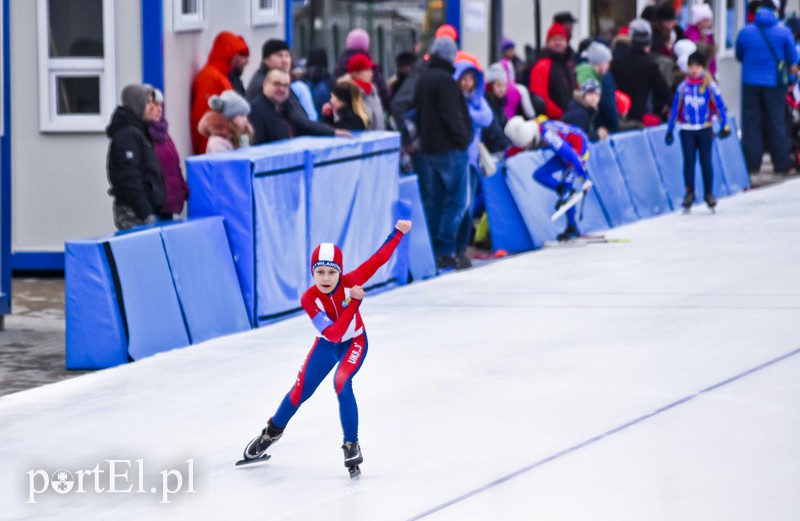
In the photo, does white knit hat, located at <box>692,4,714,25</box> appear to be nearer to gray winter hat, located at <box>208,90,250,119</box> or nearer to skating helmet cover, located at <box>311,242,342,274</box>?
gray winter hat, located at <box>208,90,250,119</box>

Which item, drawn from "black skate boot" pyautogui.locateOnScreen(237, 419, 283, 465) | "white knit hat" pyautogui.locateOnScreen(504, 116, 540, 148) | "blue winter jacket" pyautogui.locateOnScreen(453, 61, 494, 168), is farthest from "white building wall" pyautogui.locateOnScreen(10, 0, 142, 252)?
"black skate boot" pyautogui.locateOnScreen(237, 419, 283, 465)

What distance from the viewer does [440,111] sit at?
1489 centimetres

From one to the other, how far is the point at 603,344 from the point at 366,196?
3.32m

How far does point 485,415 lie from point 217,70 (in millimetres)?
6120

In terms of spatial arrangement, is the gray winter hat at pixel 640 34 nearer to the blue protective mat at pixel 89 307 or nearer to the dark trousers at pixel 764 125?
the dark trousers at pixel 764 125

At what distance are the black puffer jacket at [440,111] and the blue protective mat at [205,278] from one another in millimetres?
3574

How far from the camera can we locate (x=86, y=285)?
34.6 feet

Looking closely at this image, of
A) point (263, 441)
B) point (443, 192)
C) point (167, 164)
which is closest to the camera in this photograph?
point (263, 441)

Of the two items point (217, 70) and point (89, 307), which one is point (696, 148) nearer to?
point (217, 70)

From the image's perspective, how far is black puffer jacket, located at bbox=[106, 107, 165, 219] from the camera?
1154cm

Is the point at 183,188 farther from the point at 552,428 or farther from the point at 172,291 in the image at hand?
the point at 552,428

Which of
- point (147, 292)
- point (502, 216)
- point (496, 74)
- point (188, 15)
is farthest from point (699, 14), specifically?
point (147, 292)

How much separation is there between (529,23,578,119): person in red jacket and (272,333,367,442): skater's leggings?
10.8m

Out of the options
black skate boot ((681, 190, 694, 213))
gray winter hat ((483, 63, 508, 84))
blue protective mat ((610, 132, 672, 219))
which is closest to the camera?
gray winter hat ((483, 63, 508, 84))
